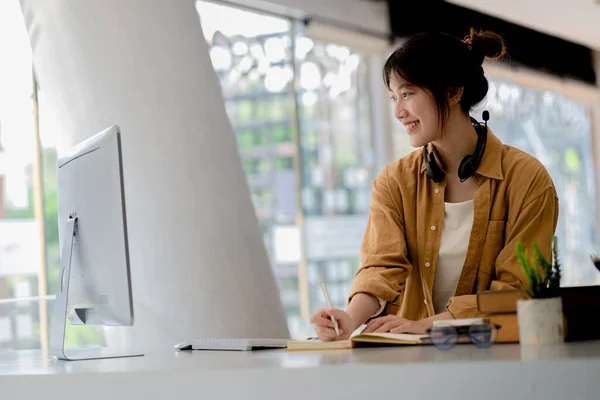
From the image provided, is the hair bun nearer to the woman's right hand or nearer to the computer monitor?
the woman's right hand

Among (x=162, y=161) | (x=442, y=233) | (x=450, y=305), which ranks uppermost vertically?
(x=162, y=161)

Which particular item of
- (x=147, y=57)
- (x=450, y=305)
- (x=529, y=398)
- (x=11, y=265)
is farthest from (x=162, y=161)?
(x=11, y=265)

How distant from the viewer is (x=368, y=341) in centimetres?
177

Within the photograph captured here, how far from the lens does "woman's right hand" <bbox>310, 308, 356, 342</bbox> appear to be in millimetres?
2010

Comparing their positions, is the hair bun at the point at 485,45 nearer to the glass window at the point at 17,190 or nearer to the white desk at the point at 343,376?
the white desk at the point at 343,376

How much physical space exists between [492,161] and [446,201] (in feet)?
0.57

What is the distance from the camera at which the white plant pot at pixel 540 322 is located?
156 centimetres

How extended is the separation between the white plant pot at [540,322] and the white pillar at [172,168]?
164 cm

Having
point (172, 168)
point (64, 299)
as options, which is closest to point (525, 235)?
point (64, 299)

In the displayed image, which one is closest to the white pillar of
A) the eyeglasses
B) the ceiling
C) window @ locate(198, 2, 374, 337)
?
the eyeglasses

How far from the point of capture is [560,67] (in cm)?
1089

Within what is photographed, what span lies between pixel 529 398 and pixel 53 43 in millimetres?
2609

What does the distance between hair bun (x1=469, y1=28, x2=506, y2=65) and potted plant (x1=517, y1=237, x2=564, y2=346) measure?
87 cm

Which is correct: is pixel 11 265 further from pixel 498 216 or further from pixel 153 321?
pixel 498 216
